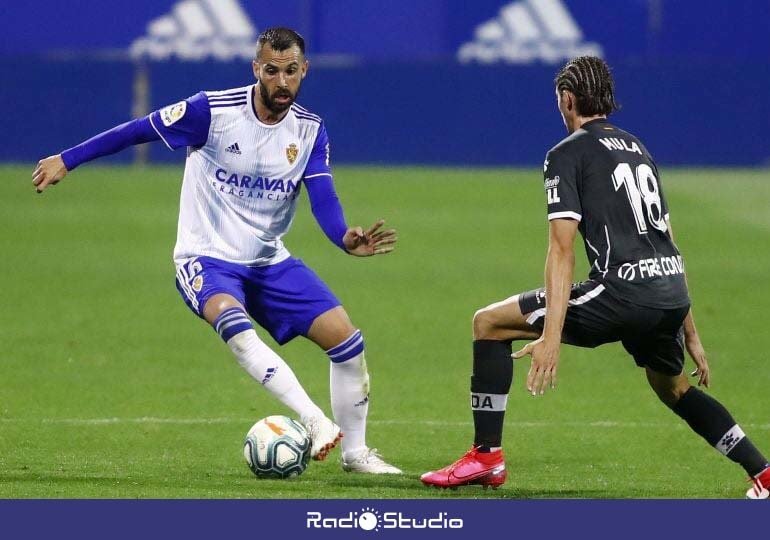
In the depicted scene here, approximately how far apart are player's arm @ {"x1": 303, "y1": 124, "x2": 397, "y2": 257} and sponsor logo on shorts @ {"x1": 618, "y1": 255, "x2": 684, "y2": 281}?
4.06 feet

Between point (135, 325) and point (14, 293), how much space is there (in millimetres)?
2174

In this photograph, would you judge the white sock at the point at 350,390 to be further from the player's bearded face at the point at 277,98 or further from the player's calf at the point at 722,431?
the player's calf at the point at 722,431

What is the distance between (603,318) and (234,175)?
229cm

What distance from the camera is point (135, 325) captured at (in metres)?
13.3

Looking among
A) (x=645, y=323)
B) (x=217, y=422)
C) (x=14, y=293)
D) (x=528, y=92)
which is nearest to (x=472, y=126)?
(x=528, y=92)

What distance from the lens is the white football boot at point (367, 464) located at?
26.0 feet

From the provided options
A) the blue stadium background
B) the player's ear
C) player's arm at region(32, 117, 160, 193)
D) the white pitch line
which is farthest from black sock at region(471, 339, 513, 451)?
the blue stadium background

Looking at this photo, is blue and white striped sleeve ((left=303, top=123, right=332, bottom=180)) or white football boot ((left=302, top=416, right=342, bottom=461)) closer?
white football boot ((left=302, top=416, right=342, bottom=461))

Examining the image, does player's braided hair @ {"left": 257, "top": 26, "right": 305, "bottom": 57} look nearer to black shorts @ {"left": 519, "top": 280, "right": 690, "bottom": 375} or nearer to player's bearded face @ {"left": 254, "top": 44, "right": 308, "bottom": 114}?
player's bearded face @ {"left": 254, "top": 44, "right": 308, "bottom": 114}

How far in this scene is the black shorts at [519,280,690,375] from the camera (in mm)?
7027

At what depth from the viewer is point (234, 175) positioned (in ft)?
27.1

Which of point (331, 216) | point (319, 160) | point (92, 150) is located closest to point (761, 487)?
point (331, 216)

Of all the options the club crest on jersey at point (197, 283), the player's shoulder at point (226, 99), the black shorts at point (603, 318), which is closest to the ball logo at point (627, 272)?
the black shorts at point (603, 318)

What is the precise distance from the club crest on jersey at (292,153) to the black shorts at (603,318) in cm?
175
